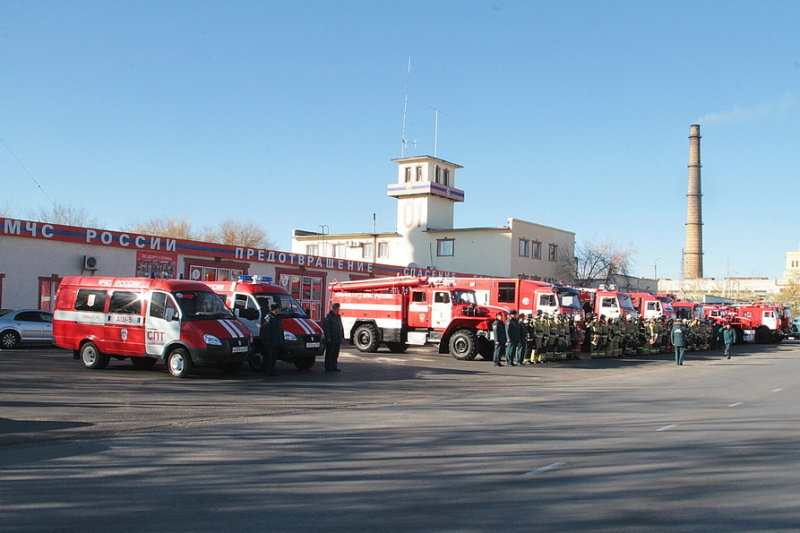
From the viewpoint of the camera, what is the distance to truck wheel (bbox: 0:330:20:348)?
24.3 m

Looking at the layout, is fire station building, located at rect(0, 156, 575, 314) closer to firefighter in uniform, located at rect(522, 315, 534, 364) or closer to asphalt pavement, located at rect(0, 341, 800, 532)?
asphalt pavement, located at rect(0, 341, 800, 532)

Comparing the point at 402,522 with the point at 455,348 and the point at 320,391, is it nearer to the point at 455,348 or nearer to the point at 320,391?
the point at 320,391

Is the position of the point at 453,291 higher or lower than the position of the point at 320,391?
higher

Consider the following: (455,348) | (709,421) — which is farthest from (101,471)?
(455,348)

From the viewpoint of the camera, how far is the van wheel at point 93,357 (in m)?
18.6

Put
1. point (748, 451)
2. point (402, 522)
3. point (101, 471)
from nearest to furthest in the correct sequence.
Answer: point (402, 522), point (101, 471), point (748, 451)

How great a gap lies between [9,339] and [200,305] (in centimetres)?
1028

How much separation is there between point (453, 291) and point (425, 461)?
19.0m

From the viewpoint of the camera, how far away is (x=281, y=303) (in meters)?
20.9

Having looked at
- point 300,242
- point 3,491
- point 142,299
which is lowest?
point 3,491

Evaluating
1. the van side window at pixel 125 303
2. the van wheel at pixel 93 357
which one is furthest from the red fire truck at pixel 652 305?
the van wheel at pixel 93 357

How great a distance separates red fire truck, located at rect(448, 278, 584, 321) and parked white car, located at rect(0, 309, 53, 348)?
50.6 feet

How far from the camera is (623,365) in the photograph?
2698 cm

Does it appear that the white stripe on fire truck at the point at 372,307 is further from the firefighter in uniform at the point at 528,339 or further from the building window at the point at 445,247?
the building window at the point at 445,247
